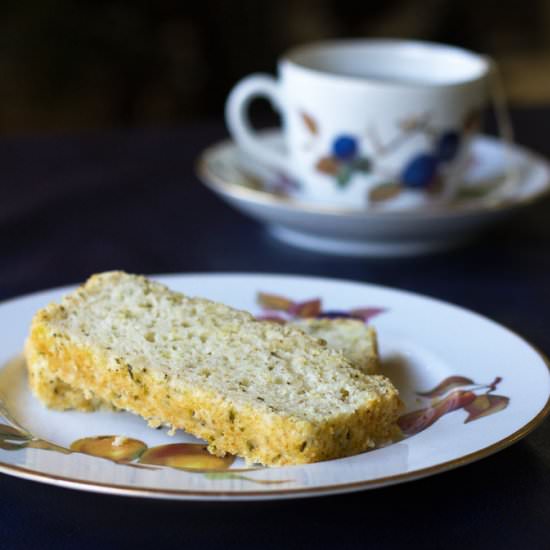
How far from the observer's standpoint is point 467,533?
1.97ft

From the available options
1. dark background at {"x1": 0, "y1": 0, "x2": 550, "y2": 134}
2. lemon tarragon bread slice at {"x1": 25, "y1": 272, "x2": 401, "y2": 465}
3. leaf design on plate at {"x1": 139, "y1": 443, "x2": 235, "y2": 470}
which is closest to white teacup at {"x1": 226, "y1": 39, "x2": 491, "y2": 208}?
lemon tarragon bread slice at {"x1": 25, "y1": 272, "x2": 401, "y2": 465}

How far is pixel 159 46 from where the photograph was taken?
116 inches

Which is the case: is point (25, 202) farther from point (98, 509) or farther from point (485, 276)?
point (98, 509)

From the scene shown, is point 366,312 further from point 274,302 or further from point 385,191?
point 385,191

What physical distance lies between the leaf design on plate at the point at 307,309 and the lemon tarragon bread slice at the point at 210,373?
111 millimetres

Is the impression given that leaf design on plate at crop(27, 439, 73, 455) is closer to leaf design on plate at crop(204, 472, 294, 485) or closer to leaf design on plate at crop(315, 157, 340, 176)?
leaf design on plate at crop(204, 472, 294, 485)

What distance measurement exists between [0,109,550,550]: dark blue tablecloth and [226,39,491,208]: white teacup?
0.09 m

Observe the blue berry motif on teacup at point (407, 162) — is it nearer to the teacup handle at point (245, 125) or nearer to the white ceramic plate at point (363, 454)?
the teacup handle at point (245, 125)

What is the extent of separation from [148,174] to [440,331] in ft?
2.10

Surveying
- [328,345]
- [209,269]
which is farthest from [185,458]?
[209,269]

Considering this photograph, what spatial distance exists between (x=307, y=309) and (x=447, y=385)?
0.19 m

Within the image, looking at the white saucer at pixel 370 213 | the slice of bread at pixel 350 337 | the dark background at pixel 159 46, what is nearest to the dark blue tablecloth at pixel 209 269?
the white saucer at pixel 370 213

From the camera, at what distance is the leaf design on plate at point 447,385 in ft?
2.45

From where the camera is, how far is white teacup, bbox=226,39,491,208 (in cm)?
114
